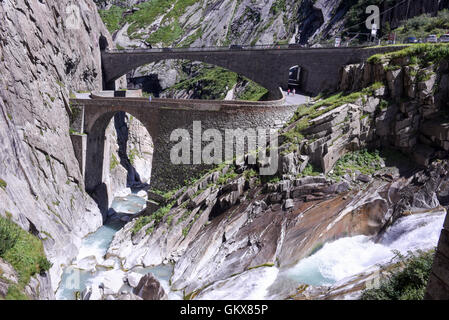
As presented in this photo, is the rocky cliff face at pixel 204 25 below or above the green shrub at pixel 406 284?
above

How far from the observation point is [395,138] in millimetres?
23141

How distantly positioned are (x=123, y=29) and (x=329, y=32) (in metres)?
48.4

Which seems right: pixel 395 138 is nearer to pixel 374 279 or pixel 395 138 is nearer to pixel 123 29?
pixel 374 279

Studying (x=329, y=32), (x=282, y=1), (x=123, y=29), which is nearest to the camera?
(x=329, y=32)

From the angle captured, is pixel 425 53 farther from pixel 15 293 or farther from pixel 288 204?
pixel 15 293

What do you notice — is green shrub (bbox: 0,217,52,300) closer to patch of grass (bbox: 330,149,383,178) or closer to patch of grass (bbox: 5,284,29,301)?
patch of grass (bbox: 5,284,29,301)

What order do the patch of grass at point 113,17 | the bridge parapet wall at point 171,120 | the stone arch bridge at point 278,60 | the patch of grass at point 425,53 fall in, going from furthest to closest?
the patch of grass at point 113,17 < the stone arch bridge at point 278,60 < the bridge parapet wall at point 171,120 < the patch of grass at point 425,53

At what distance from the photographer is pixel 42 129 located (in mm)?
28641

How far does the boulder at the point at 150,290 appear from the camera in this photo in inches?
640

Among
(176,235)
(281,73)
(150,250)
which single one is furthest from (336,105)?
(150,250)

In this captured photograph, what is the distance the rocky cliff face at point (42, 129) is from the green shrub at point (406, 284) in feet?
56.6

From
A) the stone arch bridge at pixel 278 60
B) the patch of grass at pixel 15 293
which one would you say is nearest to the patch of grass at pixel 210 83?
the stone arch bridge at pixel 278 60

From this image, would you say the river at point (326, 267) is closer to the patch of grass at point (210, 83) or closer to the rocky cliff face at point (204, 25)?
the rocky cliff face at point (204, 25)

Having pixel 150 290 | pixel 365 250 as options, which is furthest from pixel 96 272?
pixel 365 250
